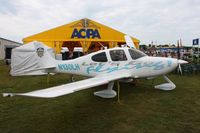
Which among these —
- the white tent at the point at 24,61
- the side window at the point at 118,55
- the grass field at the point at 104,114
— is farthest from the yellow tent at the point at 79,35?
the grass field at the point at 104,114

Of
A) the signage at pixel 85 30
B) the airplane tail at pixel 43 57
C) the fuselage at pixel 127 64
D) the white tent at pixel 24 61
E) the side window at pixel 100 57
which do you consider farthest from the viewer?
the signage at pixel 85 30

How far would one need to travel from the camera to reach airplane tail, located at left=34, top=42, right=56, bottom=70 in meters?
7.81

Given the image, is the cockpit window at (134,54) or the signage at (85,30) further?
the signage at (85,30)

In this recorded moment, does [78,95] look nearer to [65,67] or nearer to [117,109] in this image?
[65,67]

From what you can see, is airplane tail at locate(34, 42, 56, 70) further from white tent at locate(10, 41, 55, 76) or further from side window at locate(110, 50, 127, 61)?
side window at locate(110, 50, 127, 61)

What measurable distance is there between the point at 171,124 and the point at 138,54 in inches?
129

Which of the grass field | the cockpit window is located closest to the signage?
the cockpit window

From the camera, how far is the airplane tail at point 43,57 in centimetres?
781

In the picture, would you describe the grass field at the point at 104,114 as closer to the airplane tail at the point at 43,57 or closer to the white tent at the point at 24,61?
the white tent at the point at 24,61

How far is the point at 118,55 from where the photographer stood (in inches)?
268

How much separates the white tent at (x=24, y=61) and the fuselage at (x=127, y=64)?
2.27 metres

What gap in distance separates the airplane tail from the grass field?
6.24 feet

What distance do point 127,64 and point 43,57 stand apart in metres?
3.59

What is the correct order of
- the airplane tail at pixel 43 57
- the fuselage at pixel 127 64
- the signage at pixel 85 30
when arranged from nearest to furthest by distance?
the fuselage at pixel 127 64 → the airplane tail at pixel 43 57 → the signage at pixel 85 30
